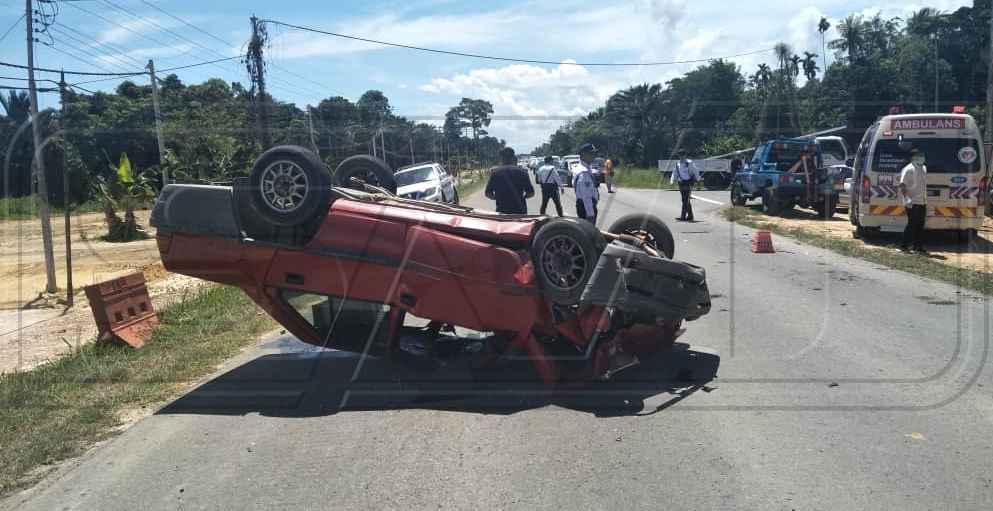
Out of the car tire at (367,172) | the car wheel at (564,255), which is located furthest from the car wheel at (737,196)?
the car wheel at (564,255)

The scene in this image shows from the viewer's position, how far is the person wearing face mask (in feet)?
45.9

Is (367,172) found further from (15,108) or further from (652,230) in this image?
Result: (15,108)

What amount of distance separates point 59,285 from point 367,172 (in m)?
11.2

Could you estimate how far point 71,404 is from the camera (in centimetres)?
656

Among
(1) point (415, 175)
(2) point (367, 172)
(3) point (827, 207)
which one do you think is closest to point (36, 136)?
(2) point (367, 172)

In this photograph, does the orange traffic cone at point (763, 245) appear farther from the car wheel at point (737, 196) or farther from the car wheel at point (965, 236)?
the car wheel at point (737, 196)

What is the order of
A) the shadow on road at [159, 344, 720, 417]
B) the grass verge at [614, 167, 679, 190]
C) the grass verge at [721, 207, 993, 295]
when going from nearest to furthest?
the shadow on road at [159, 344, 720, 417], the grass verge at [721, 207, 993, 295], the grass verge at [614, 167, 679, 190]

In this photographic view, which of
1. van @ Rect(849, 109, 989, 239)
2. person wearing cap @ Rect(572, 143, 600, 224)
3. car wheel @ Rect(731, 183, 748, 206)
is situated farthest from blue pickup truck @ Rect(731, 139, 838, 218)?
person wearing cap @ Rect(572, 143, 600, 224)

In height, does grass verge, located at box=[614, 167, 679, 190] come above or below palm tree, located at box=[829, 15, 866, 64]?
below

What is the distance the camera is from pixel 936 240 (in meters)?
16.4

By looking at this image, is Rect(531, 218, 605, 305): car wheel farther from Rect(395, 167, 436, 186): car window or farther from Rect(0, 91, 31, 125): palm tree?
Rect(0, 91, 31, 125): palm tree

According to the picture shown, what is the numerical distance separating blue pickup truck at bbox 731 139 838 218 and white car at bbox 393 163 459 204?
905 centimetres

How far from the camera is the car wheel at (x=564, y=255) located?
6.36 metres

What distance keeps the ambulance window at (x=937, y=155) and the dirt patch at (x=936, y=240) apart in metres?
1.46
